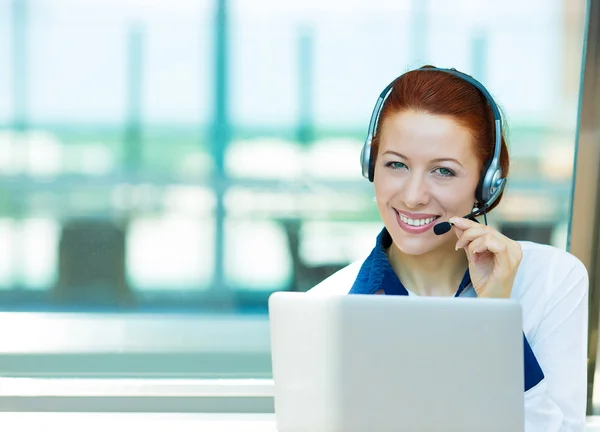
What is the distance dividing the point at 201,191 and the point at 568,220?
1533 mm

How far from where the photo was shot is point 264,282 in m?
3.29

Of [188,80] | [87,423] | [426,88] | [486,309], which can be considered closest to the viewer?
[486,309]

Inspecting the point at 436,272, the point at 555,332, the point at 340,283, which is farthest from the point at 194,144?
the point at 555,332

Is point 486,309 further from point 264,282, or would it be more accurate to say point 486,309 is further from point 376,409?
point 264,282

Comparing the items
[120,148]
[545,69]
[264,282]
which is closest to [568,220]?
[545,69]

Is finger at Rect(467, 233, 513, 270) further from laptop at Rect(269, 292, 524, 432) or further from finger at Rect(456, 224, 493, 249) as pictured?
laptop at Rect(269, 292, 524, 432)

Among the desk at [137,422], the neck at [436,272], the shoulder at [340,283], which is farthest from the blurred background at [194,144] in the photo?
the neck at [436,272]

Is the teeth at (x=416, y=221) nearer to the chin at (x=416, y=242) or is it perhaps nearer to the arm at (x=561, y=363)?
the chin at (x=416, y=242)

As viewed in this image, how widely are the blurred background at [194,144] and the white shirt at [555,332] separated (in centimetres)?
150

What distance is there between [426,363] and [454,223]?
0.57 metres

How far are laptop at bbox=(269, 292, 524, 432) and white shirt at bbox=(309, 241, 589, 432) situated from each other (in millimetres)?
460

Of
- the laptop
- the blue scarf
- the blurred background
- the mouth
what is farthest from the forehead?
the blurred background

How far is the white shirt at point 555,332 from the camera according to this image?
1.51 meters

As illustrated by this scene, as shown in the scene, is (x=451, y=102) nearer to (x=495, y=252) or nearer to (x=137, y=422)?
(x=495, y=252)
